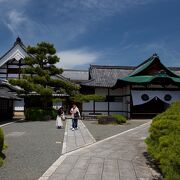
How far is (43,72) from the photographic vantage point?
27.8m

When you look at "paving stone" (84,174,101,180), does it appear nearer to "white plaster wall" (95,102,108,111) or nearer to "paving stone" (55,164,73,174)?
"paving stone" (55,164,73,174)

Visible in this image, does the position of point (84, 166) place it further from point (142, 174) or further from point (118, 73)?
point (118, 73)

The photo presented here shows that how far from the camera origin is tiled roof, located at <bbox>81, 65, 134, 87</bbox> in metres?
34.0

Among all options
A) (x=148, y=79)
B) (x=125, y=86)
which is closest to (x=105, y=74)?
(x=125, y=86)

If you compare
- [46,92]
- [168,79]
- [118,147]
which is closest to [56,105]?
[46,92]

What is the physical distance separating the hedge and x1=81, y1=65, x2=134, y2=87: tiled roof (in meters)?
22.9

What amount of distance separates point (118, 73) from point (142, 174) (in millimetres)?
29537

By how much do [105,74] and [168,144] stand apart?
29.2 metres

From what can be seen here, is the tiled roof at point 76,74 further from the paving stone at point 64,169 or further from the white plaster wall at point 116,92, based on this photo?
the paving stone at point 64,169

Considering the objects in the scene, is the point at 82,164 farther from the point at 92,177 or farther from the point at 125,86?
the point at 125,86

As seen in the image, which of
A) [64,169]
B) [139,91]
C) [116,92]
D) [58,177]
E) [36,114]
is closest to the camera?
[58,177]

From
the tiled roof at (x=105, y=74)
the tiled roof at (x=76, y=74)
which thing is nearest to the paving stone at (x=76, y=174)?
the tiled roof at (x=105, y=74)

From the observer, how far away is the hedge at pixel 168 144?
615cm

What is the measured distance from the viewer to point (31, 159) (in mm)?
9961
